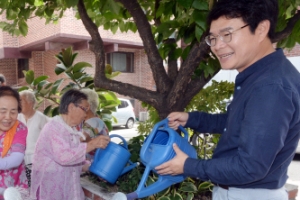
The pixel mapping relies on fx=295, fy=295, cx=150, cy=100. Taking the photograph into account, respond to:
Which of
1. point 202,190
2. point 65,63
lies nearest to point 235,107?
point 202,190

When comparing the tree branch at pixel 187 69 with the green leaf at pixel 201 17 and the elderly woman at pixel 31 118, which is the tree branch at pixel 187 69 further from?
the elderly woman at pixel 31 118

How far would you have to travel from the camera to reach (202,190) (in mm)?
2510

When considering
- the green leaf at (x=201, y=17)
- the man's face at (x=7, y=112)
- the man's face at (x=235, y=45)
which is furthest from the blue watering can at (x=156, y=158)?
the man's face at (x=7, y=112)

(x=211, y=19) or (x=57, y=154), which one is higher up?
(x=211, y=19)

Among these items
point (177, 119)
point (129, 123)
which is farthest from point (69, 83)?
point (129, 123)

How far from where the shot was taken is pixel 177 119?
163 centimetres

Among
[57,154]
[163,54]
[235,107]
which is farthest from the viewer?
[163,54]

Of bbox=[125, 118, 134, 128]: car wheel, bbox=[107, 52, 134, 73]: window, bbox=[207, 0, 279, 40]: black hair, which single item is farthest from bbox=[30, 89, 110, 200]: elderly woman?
bbox=[107, 52, 134, 73]: window

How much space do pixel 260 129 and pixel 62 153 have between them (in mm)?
1543

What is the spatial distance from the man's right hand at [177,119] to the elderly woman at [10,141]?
3.70ft

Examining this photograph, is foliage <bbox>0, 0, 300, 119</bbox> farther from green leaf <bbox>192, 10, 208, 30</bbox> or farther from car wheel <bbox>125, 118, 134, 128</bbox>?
car wheel <bbox>125, 118, 134, 128</bbox>

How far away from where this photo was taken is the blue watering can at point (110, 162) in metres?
2.02

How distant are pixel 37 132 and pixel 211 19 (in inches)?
114

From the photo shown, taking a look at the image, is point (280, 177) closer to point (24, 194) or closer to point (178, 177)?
point (178, 177)
